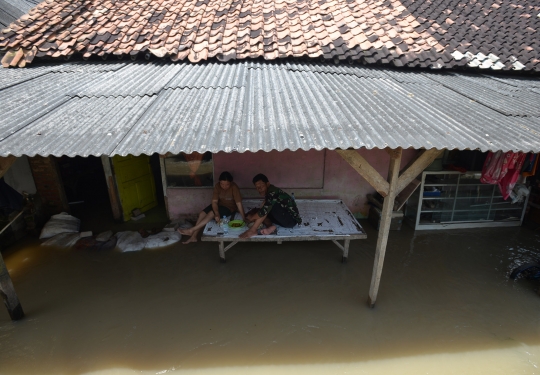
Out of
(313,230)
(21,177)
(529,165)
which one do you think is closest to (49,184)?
(21,177)

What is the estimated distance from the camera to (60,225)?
5836 millimetres

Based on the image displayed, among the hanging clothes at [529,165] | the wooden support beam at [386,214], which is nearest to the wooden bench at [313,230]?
the wooden support beam at [386,214]

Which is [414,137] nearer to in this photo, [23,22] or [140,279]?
[140,279]

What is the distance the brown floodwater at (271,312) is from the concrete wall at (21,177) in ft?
3.94

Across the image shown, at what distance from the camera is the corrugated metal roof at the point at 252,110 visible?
290 centimetres

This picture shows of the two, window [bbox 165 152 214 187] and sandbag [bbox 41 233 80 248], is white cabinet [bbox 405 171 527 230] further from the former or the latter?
sandbag [bbox 41 233 80 248]

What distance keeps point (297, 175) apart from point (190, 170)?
2285mm

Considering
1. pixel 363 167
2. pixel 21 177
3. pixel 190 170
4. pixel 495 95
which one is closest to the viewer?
pixel 363 167

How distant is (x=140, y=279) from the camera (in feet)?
15.2

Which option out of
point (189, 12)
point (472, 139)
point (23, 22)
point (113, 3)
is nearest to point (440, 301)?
point (472, 139)

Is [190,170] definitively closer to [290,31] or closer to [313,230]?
[313,230]

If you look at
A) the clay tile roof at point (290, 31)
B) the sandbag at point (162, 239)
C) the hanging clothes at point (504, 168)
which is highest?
the clay tile roof at point (290, 31)

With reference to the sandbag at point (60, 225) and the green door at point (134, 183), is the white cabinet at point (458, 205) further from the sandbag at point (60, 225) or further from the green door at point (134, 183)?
the sandbag at point (60, 225)

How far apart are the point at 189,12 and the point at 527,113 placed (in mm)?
6461
